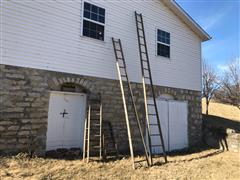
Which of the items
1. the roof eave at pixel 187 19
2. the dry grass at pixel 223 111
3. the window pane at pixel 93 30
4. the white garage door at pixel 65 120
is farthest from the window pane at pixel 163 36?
the dry grass at pixel 223 111

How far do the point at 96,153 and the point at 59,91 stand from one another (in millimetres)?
2498

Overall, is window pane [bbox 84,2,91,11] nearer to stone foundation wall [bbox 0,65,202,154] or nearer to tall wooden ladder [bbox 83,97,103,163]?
stone foundation wall [bbox 0,65,202,154]

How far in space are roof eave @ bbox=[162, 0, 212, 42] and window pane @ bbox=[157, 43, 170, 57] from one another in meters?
1.94


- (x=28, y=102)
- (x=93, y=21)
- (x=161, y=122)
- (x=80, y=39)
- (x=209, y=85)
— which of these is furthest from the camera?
(x=209, y=85)

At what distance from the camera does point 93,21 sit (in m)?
9.45

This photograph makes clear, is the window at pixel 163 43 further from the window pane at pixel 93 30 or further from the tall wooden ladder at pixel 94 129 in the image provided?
the tall wooden ladder at pixel 94 129

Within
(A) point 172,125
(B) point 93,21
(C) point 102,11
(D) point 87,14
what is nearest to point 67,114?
(B) point 93,21

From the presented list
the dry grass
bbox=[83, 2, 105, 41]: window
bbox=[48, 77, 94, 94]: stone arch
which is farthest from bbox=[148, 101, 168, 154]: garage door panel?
the dry grass

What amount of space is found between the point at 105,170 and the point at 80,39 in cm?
458

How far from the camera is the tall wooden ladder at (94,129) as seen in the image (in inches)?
328

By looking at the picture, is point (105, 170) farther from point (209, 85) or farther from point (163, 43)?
point (209, 85)

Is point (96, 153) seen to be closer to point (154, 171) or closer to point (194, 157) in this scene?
point (154, 171)

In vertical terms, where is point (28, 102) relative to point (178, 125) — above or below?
above

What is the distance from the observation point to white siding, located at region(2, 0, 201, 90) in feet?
25.0
